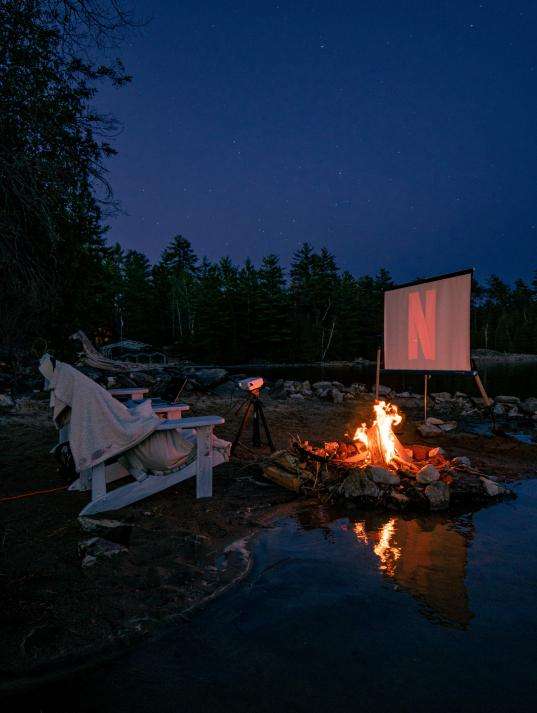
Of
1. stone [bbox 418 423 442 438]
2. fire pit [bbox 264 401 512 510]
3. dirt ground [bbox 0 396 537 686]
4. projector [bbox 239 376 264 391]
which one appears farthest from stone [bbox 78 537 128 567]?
stone [bbox 418 423 442 438]

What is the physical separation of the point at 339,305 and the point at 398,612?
58681mm

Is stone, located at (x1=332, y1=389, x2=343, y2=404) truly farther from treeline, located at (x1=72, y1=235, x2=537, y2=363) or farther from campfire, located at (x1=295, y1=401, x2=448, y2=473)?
treeline, located at (x1=72, y1=235, x2=537, y2=363)

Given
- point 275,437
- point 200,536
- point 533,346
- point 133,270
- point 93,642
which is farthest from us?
point 533,346

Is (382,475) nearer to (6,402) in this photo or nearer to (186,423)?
(186,423)

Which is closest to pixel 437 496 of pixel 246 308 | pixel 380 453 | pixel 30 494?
pixel 380 453

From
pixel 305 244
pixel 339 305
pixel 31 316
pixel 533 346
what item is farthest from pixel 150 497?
pixel 533 346

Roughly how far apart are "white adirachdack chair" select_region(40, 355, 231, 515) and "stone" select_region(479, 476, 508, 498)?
143 inches

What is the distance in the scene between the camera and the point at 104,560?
350 cm

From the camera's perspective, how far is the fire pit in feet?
17.9

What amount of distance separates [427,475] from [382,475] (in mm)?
617

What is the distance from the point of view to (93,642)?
2.58m

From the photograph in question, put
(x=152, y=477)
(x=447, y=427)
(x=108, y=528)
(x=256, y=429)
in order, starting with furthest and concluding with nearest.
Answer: (x=447, y=427) → (x=256, y=429) → (x=152, y=477) → (x=108, y=528)

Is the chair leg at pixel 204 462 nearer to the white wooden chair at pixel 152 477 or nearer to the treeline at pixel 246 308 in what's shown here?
the white wooden chair at pixel 152 477

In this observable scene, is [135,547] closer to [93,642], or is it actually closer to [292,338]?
[93,642]
